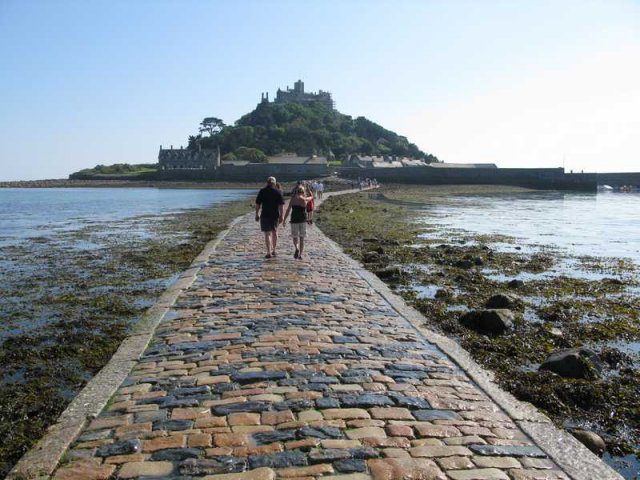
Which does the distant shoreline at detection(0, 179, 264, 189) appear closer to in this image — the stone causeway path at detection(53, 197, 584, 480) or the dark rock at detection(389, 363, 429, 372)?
the stone causeway path at detection(53, 197, 584, 480)

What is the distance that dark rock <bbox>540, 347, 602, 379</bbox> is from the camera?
19.5 ft

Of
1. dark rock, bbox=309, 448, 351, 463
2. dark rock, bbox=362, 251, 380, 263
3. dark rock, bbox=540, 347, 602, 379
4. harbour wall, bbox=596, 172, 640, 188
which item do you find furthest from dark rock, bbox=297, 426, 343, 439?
harbour wall, bbox=596, 172, 640, 188

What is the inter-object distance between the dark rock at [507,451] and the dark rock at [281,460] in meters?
1.16

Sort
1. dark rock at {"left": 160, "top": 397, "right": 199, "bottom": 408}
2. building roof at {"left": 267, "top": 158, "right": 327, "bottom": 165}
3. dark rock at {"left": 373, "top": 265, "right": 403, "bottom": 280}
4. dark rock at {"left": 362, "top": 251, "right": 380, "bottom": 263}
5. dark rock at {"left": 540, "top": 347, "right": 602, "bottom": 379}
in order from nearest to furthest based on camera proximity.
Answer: dark rock at {"left": 160, "top": 397, "right": 199, "bottom": 408} < dark rock at {"left": 540, "top": 347, "right": 602, "bottom": 379} < dark rock at {"left": 373, "top": 265, "right": 403, "bottom": 280} < dark rock at {"left": 362, "top": 251, "right": 380, "bottom": 263} < building roof at {"left": 267, "top": 158, "right": 327, "bottom": 165}

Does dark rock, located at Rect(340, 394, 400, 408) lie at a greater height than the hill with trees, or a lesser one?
lesser

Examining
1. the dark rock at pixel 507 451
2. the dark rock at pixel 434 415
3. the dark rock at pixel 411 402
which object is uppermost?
the dark rock at pixel 411 402

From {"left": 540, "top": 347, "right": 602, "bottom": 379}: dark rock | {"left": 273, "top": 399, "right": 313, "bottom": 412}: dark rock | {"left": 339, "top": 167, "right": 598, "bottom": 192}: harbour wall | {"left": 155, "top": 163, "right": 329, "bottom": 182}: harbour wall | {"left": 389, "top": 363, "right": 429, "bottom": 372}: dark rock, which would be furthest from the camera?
{"left": 155, "top": 163, "right": 329, "bottom": 182}: harbour wall

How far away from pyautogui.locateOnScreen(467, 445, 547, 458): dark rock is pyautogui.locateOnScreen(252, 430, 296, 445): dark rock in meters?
1.22

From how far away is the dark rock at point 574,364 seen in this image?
19.5 ft

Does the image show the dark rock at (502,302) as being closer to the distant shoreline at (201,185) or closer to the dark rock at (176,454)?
the dark rock at (176,454)

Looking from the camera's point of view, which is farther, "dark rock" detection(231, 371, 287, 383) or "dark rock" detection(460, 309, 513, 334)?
"dark rock" detection(460, 309, 513, 334)

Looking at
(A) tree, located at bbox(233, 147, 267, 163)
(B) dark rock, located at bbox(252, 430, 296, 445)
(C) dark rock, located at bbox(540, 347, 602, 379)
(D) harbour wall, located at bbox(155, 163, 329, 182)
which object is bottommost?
(C) dark rock, located at bbox(540, 347, 602, 379)

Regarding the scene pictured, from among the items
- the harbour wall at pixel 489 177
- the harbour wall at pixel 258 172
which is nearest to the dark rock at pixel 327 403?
the harbour wall at pixel 489 177

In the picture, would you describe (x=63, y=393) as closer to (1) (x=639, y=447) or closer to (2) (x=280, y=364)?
(2) (x=280, y=364)
